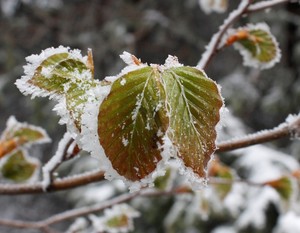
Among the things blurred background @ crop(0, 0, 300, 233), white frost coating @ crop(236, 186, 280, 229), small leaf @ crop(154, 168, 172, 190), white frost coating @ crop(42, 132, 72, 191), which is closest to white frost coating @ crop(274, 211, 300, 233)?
white frost coating @ crop(236, 186, 280, 229)

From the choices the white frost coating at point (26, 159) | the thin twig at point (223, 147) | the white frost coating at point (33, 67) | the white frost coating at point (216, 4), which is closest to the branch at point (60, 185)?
the thin twig at point (223, 147)

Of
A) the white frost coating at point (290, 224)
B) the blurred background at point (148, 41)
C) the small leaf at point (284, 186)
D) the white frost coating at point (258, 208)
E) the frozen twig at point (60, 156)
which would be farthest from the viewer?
the blurred background at point (148, 41)

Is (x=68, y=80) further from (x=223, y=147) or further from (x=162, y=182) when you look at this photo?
(x=162, y=182)

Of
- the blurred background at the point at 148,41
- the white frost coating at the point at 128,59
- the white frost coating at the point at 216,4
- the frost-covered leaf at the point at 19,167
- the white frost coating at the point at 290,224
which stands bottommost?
the white frost coating at the point at 290,224

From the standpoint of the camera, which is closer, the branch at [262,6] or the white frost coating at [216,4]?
the branch at [262,6]

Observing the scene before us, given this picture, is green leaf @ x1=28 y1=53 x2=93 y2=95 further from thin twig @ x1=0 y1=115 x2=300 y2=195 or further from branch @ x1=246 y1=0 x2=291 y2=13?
branch @ x1=246 y1=0 x2=291 y2=13

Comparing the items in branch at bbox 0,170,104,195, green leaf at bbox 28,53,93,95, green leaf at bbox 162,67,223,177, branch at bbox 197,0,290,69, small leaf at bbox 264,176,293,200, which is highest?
branch at bbox 197,0,290,69

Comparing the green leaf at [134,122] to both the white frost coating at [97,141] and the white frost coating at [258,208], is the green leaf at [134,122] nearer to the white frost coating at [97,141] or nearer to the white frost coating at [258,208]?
the white frost coating at [97,141]
